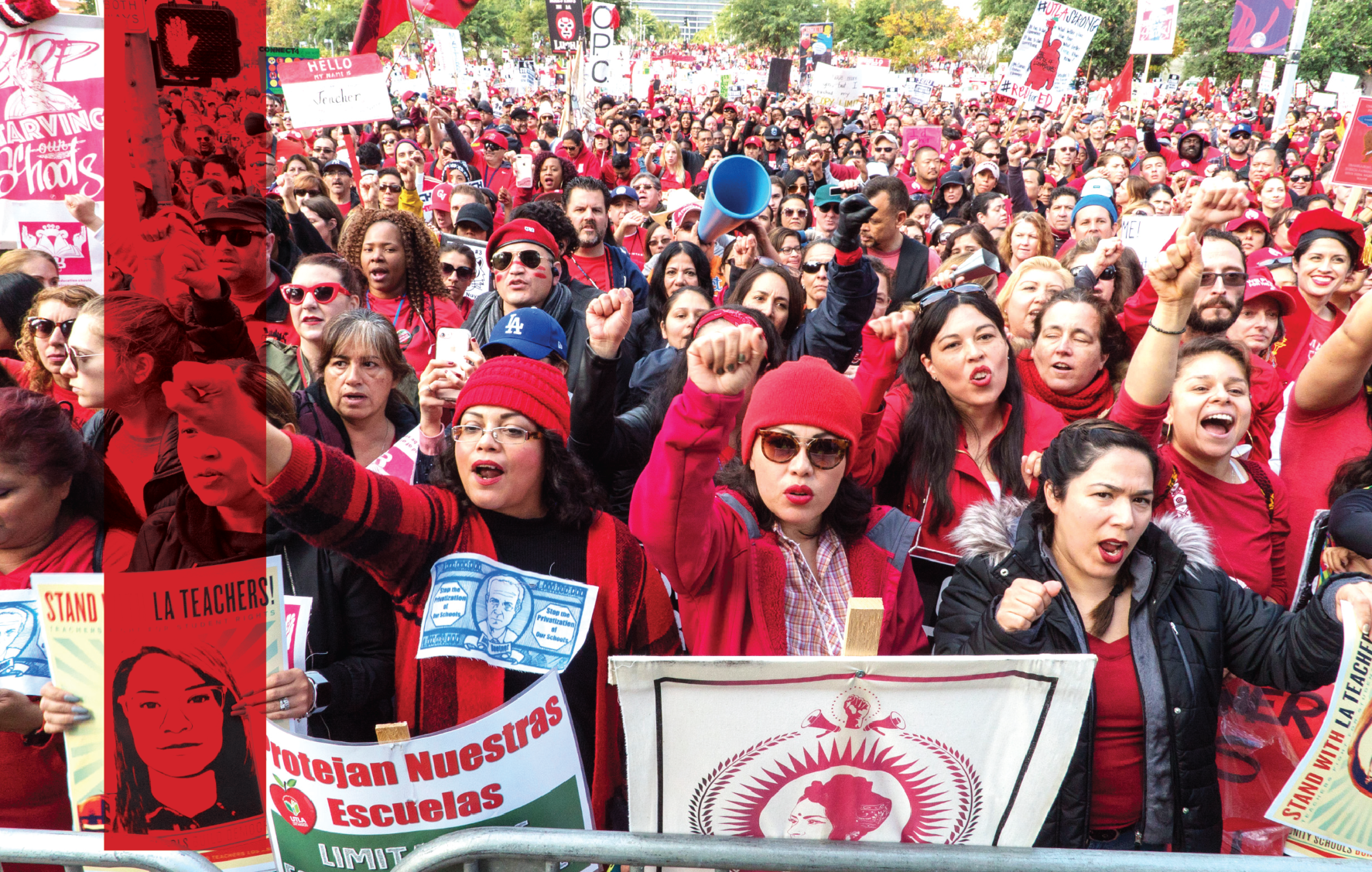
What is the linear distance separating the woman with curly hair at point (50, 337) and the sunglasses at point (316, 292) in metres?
0.70

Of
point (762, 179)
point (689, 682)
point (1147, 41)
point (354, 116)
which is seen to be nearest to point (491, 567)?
point (689, 682)

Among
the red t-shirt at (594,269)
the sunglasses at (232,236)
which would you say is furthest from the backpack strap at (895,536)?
the red t-shirt at (594,269)

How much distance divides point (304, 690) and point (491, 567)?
16.8 inches

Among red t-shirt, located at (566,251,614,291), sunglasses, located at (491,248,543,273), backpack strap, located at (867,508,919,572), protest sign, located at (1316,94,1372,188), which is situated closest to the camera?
backpack strap, located at (867,508,919,572)

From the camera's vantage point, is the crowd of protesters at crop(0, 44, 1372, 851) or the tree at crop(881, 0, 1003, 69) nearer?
the crowd of protesters at crop(0, 44, 1372, 851)

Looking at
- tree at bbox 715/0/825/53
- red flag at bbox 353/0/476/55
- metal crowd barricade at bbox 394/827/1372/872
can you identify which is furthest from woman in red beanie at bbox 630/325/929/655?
tree at bbox 715/0/825/53

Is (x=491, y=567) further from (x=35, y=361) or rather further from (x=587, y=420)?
(x=35, y=361)

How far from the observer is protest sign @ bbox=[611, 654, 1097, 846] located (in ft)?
5.45

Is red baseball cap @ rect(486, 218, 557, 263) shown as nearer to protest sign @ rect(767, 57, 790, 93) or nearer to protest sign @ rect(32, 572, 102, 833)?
protest sign @ rect(32, 572, 102, 833)

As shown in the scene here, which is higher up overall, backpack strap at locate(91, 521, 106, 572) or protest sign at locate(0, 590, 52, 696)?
backpack strap at locate(91, 521, 106, 572)

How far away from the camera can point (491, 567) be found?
2006mm

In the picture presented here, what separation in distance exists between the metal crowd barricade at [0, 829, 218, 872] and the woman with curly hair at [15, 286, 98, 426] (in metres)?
1.85

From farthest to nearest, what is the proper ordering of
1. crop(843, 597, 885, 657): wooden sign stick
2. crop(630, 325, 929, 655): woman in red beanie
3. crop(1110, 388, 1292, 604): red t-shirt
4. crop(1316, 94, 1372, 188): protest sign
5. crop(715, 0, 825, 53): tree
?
crop(715, 0, 825, 53): tree, crop(1316, 94, 1372, 188): protest sign, crop(1110, 388, 1292, 604): red t-shirt, crop(630, 325, 929, 655): woman in red beanie, crop(843, 597, 885, 657): wooden sign stick

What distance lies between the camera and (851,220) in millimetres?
3242
